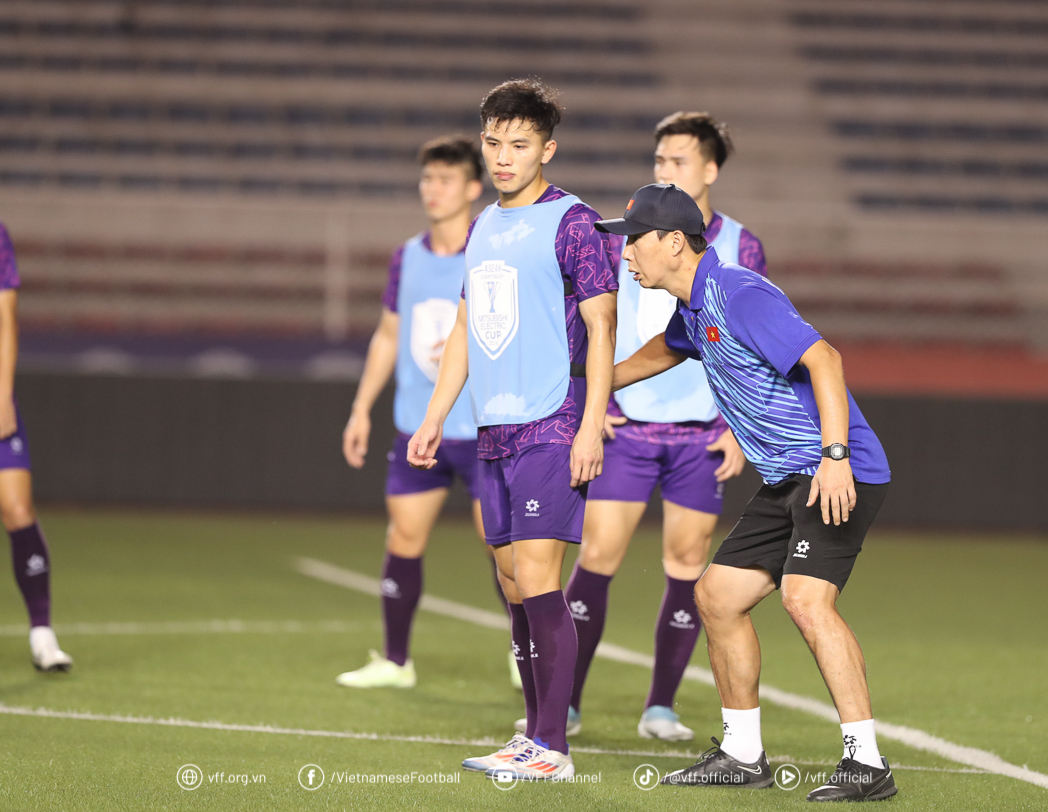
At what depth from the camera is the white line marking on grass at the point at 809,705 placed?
15.1ft

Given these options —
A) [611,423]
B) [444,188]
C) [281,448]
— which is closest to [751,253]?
[611,423]

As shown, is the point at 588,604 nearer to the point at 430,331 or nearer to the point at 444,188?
the point at 430,331

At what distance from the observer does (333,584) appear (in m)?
8.95

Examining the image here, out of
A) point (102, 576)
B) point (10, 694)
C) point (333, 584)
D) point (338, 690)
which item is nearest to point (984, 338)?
point (333, 584)

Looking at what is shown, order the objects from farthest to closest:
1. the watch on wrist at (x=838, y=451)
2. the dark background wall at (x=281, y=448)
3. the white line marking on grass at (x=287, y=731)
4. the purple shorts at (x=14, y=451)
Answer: the dark background wall at (x=281, y=448) < the purple shorts at (x=14, y=451) < the white line marking on grass at (x=287, y=731) < the watch on wrist at (x=838, y=451)

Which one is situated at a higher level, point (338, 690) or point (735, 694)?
point (735, 694)

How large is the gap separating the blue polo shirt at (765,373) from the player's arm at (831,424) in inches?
2.3

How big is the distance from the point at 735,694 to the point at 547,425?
100cm

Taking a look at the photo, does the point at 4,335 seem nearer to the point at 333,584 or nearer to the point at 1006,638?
the point at 333,584

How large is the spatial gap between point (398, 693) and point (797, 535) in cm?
233

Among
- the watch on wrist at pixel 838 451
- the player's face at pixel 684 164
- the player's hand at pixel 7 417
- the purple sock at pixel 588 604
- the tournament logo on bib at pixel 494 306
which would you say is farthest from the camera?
the player's hand at pixel 7 417

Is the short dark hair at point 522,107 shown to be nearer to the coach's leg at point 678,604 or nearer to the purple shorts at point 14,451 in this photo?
the coach's leg at point 678,604

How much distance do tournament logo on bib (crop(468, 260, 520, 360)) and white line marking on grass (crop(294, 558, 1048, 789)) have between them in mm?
2092

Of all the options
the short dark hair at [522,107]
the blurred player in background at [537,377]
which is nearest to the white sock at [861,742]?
the blurred player in background at [537,377]
